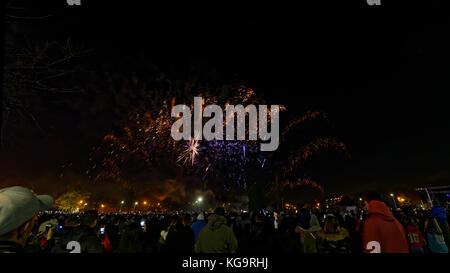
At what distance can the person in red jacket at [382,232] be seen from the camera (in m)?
3.35

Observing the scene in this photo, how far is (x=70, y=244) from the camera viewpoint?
376 cm

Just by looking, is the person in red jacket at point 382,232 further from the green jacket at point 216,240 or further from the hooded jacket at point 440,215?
the hooded jacket at point 440,215

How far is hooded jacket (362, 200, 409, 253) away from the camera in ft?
11.0

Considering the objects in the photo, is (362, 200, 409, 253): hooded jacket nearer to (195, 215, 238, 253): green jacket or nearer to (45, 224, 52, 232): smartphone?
(195, 215, 238, 253): green jacket

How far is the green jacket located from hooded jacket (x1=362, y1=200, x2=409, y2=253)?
8.29 feet

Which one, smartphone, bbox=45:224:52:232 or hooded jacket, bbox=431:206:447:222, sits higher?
hooded jacket, bbox=431:206:447:222

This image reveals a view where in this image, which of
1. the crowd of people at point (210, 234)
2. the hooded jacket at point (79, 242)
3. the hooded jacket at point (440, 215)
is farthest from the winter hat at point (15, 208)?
the hooded jacket at point (440, 215)

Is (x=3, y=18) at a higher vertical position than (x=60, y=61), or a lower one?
higher

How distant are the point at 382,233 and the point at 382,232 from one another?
15mm

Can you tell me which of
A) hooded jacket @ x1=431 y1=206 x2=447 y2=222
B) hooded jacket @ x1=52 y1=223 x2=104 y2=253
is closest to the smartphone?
hooded jacket @ x1=52 y1=223 x2=104 y2=253
